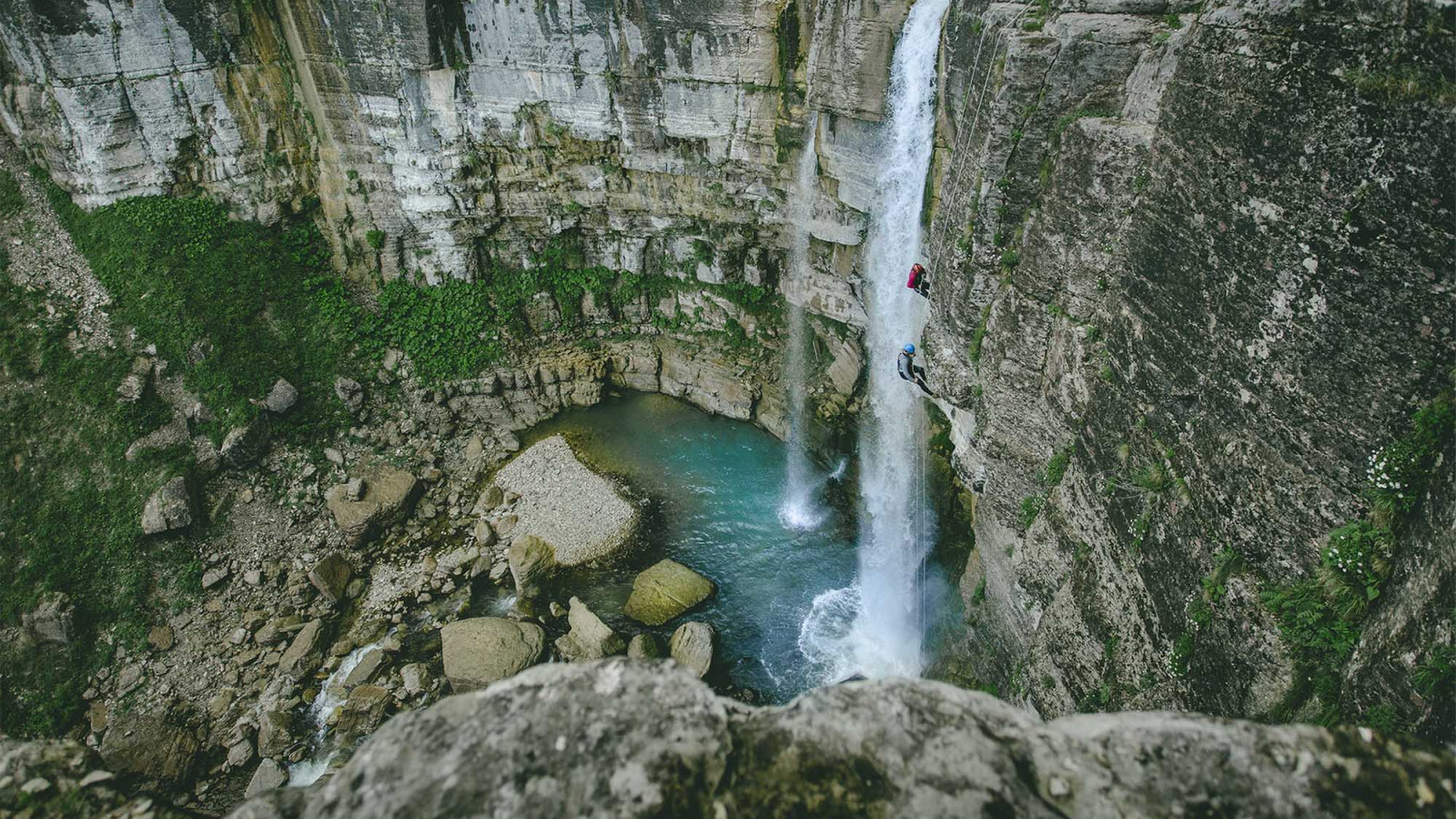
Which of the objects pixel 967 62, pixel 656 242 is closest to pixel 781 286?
pixel 656 242

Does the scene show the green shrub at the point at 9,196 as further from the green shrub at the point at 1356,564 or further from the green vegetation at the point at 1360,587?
the green shrub at the point at 1356,564

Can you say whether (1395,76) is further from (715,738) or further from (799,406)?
(799,406)

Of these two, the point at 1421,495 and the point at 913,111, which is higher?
the point at 913,111

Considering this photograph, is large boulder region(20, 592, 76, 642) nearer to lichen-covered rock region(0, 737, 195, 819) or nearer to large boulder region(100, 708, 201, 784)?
large boulder region(100, 708, 201, 784)

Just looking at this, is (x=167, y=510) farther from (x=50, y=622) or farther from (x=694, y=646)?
(x=694, y=646)

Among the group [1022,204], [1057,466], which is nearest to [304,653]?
[1057,466]

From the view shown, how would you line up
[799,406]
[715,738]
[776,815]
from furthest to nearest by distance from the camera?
[799,406] → [715,738] → [776,815]
